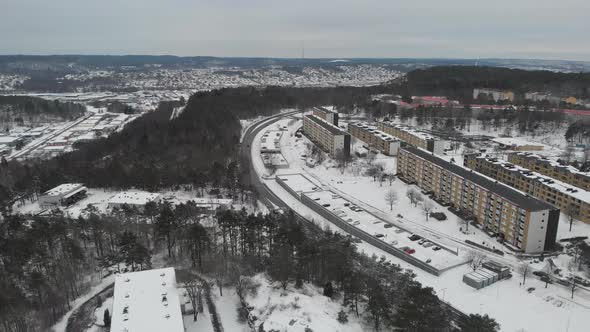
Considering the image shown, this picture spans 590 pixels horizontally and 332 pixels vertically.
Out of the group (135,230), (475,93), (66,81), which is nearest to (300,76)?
(66,81)

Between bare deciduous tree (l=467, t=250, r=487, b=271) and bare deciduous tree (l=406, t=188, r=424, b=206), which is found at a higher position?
bare deciduous tree (l=406, t=188, r=424, b=206)

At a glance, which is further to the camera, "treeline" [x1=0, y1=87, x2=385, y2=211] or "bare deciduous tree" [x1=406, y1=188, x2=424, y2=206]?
"treeline" [x1=0, y1=87, x2=385, y2=211]

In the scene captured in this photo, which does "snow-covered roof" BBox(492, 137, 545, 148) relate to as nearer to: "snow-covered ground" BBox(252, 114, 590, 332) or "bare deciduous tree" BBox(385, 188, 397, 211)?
"snow-covered ground" BBox(252, 114, 590, 332)

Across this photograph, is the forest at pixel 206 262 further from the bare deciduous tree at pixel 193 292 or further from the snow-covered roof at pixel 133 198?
the snow-covered roof at pixel 133 198

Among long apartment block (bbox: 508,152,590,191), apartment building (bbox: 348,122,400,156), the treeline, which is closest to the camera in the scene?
long apartment block (bbox: 508,152,590,191)

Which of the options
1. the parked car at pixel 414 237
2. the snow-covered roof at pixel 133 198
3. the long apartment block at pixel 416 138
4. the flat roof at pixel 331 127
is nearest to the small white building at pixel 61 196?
the snow-covered roof at pixel 133 198

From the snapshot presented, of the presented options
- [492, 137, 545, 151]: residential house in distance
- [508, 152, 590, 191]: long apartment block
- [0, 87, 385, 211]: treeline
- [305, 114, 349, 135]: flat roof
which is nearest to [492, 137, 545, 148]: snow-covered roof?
[492, 137, 545, 151]: residential house in distance
